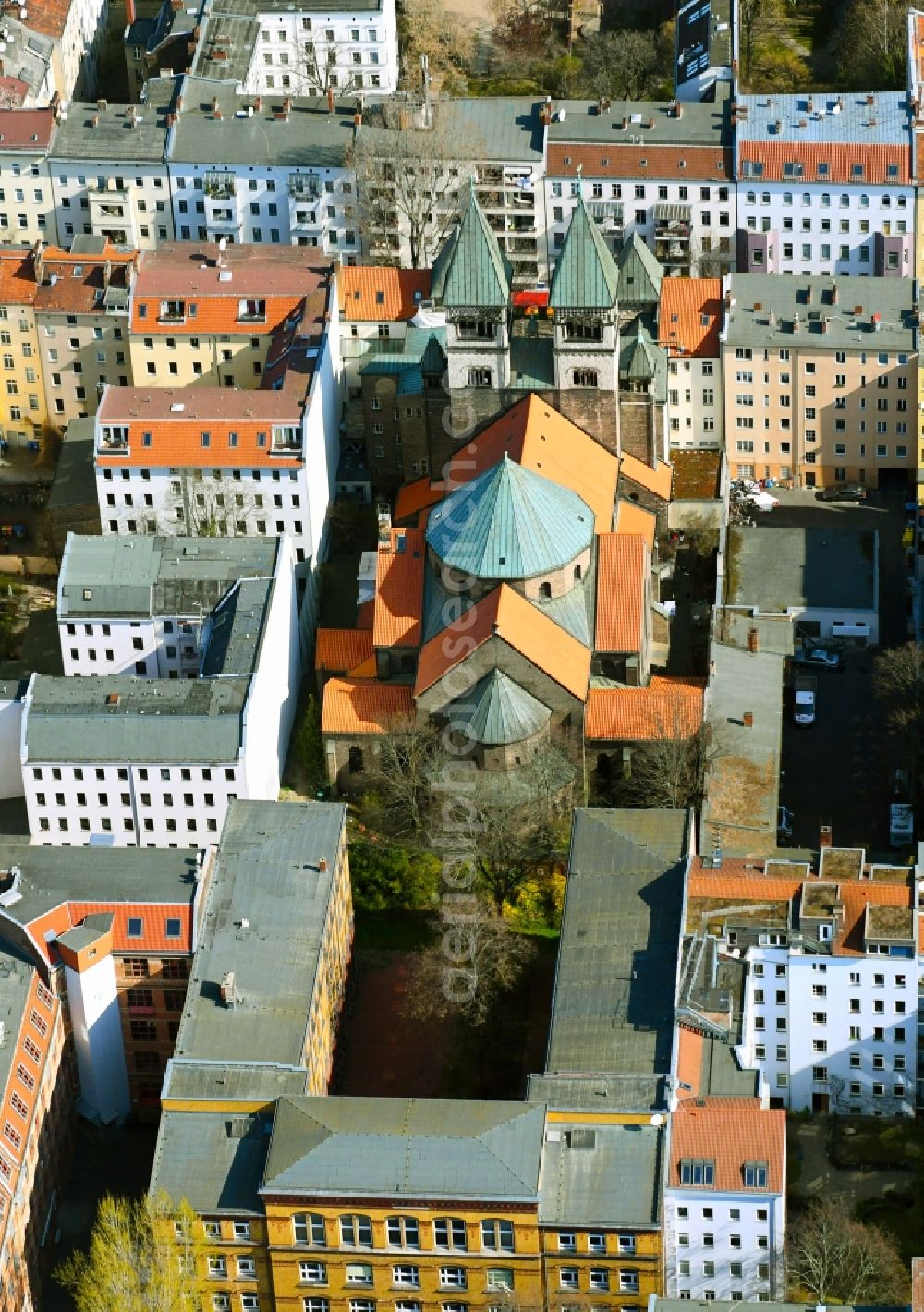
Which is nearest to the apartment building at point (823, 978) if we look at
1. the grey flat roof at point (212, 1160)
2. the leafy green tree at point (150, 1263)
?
the grey flat roof at point (212, 1160)

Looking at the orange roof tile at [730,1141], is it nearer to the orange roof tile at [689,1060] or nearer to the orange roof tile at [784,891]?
the orange roof tile at [689,1060]

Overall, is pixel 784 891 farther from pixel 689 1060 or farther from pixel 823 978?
pixel 689 1060

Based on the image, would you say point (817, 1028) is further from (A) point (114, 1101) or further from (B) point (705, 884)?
(A) point (114, 1101)

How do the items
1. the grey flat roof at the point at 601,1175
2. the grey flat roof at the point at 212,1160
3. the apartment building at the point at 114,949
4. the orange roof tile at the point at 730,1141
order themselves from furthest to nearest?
the apartment building at the point at 114,949 → the grey flat roof at the point at 212,1160 → the orange roof tile at the point at 730,1141 → the grey flat roof at the point at 601,1175

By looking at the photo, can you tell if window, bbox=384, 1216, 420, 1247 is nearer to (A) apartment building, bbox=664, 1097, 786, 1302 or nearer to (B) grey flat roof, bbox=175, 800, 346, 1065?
(B) grey flat roof, bbox=175, 800, 346, 1065

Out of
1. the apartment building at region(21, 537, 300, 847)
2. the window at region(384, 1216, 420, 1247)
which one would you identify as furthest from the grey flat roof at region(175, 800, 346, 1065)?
the window at region(384, 1216, 420, 1247)
